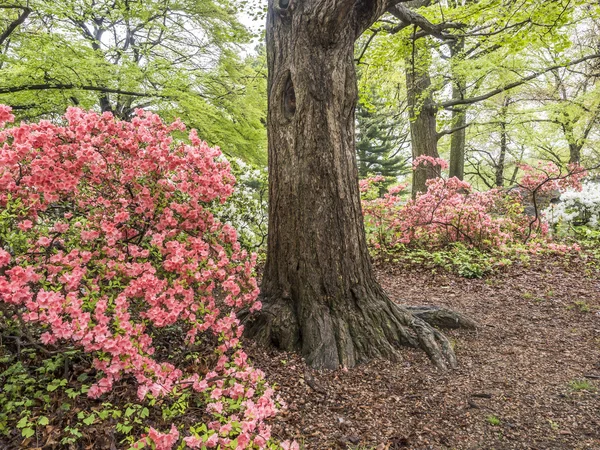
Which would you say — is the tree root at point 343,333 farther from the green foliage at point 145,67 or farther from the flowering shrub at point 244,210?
the green foliage at point 145,67

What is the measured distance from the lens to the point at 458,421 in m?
2.22

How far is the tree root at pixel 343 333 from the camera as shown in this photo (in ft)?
A: 8.99

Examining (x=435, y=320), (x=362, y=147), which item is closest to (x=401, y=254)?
(x=435, y=320)

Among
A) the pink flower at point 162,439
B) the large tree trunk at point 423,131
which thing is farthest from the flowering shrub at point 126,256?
the large tree trunk at point 423,131

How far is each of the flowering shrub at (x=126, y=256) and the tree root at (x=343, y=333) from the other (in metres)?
0.27

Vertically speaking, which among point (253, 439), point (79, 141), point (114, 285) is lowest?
point (253, 439)

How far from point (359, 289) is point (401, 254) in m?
3.21

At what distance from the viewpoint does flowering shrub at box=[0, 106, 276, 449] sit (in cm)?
182

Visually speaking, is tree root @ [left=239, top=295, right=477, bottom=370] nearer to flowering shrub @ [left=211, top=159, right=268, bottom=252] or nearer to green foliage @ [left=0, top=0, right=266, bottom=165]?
flowering shrub @ [left=211, top=159, right=268, bottom=252]

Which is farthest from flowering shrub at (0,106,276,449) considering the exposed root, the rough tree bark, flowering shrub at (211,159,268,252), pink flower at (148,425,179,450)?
the exposed root

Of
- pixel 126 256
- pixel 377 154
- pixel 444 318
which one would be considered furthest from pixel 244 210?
pixel 377 154

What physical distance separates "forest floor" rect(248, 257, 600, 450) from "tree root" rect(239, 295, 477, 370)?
8 centimetres

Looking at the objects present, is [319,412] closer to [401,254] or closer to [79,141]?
[79,141]

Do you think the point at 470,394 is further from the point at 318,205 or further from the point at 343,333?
the point at 318,205
